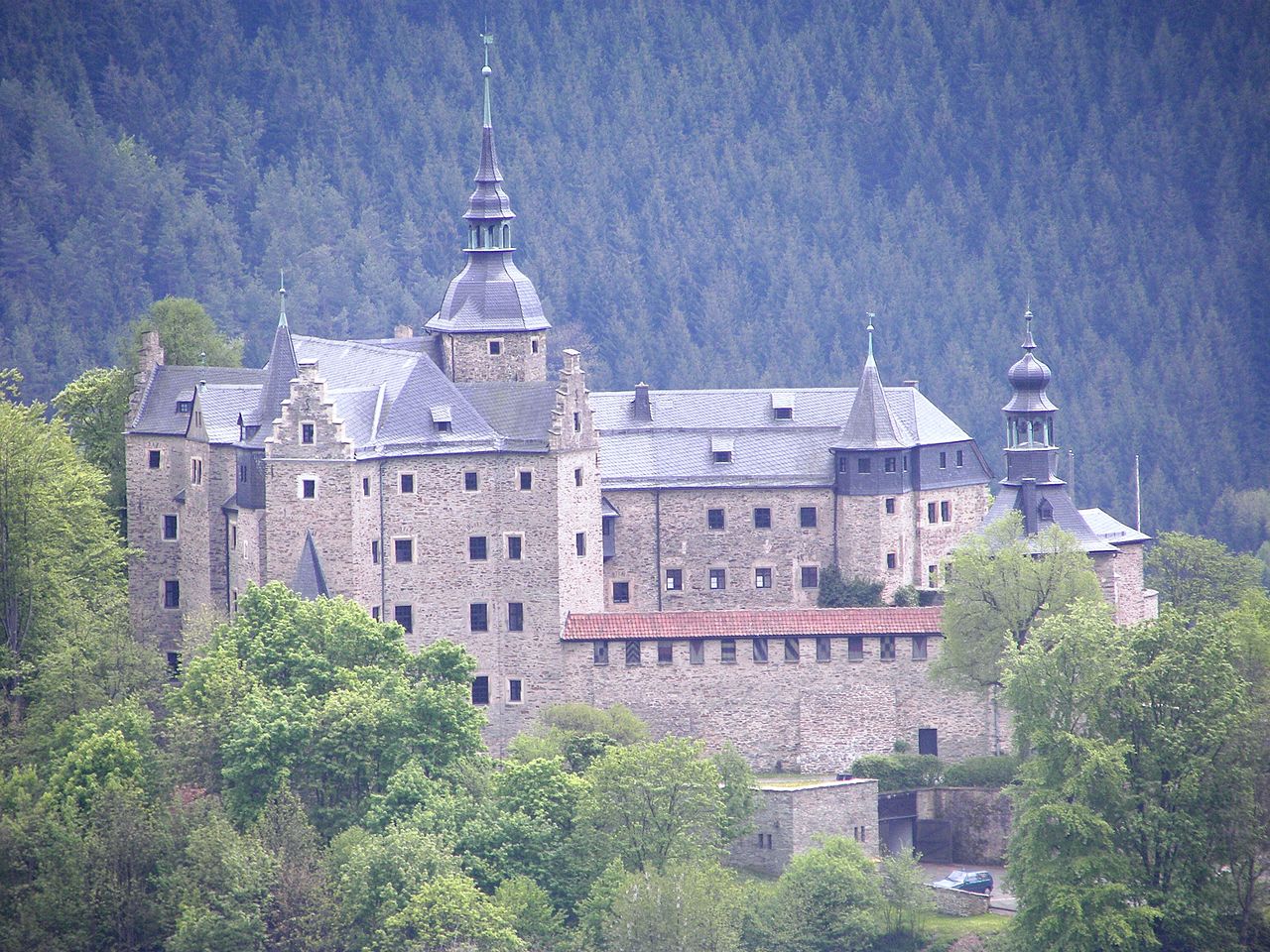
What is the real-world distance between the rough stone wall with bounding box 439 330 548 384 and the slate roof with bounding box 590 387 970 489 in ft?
8.25

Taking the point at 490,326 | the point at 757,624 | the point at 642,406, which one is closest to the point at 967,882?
the point at 757,624

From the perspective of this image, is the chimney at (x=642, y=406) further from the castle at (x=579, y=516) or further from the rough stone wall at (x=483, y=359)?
the rough stone wall at (x=483, y=359)

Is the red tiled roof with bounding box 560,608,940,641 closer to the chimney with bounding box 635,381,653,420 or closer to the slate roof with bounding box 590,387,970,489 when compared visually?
the slate roof with bounding box 590,387,970,489

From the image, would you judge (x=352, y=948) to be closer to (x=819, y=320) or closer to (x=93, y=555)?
(x=93, y=555)

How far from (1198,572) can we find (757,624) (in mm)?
21943

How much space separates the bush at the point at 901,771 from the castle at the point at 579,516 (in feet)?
3.71

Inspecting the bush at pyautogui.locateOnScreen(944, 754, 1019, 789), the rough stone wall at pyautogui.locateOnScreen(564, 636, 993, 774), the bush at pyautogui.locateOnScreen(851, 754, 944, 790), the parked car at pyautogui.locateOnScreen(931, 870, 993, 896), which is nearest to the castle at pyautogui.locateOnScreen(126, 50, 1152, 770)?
the rough stone wall at pyautogui.locateOnScreen(564, 636, 993, 774)

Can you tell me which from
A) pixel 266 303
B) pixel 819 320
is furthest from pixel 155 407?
pixel 819 320

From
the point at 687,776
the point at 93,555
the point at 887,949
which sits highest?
the point at 93,555

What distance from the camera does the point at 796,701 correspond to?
75750 millimetres

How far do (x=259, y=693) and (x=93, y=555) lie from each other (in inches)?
506

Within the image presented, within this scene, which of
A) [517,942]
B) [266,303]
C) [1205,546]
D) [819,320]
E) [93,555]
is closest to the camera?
[517,942]

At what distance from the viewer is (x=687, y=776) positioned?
67.1m

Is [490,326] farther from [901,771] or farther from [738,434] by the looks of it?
[901,771]
